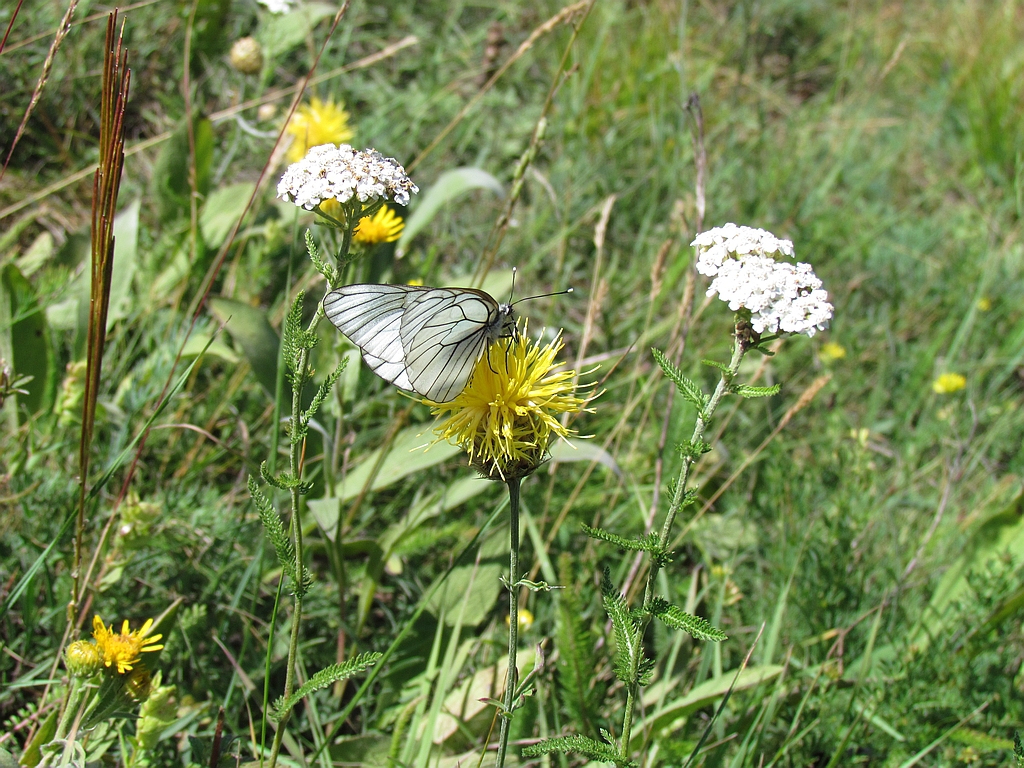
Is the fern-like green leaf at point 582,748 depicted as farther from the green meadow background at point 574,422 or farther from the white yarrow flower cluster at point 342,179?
the white yarrow flower cluster at point 342,179

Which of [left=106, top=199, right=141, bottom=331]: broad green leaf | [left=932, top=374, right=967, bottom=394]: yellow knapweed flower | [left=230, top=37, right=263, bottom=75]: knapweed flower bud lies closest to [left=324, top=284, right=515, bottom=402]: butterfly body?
[left=106, top=199, right=141, bottom=331]: broad green leaf

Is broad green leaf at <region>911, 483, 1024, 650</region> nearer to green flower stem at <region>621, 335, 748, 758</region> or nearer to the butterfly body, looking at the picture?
green flower stem at <region>621, 335, 748, 758</region>

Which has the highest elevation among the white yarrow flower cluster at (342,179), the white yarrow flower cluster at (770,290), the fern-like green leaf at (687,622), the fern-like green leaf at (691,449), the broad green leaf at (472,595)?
the white yarrow flower cluster at (342,179)

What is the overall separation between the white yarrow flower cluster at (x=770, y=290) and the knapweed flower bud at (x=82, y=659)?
1.40 m

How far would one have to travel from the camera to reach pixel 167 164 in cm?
327

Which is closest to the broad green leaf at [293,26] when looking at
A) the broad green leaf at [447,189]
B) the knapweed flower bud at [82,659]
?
the broad green leaf at [447,189]

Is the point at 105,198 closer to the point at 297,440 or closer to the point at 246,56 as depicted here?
the point at 297,440

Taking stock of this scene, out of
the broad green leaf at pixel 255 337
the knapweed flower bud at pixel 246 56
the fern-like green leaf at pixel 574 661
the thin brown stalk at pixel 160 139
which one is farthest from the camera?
the knapweed flower bud at pixel 246 56

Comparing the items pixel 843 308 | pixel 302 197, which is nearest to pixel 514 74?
pixel 843 308

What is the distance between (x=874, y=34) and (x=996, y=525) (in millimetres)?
4528

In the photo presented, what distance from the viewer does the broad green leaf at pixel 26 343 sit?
Result: 8.66ft

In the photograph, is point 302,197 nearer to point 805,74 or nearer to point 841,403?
point 841,403

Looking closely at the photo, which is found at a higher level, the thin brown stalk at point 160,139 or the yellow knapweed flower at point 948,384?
the thin brown stalk at point 160,139

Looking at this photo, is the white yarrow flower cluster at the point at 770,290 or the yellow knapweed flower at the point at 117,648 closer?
the white yarrow flower cluster at the point at 770,290
